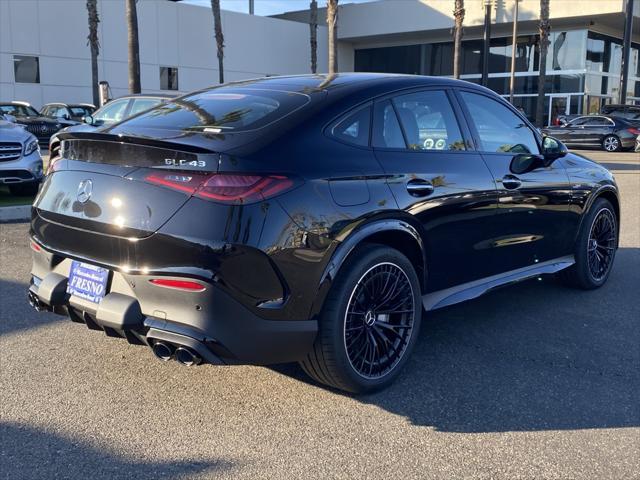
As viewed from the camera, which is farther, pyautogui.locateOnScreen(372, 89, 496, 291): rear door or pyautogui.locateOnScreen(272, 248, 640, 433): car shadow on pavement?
pyautogui.locateOnScreen(372, 89, 496, 291): rear door

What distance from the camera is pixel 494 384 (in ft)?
12.7

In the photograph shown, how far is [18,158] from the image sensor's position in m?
9.67

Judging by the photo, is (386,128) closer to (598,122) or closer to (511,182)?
(511,182)

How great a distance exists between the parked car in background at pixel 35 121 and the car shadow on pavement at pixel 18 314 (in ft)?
63.1

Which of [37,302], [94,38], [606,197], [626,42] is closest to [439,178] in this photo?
[37,302]

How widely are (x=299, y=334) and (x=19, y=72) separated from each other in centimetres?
3274

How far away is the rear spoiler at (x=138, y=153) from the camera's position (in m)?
3.14

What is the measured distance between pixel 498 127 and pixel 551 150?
691mm

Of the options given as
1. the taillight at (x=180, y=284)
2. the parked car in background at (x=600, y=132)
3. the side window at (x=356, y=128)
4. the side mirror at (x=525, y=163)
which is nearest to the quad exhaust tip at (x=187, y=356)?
the taillight at (x=180, y=284)

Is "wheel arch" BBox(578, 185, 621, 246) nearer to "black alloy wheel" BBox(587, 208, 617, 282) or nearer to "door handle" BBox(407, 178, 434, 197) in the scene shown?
"black alloy wheel" BBox(587, 208, 617, 282)

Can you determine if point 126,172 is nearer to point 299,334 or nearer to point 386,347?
point 299,334

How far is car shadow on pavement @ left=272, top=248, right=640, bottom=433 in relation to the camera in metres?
3.50

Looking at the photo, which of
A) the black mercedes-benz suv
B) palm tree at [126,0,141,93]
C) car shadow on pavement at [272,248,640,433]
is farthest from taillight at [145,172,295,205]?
palm tree at [126,0,141,93]

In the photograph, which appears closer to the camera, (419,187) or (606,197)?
(419,187)
